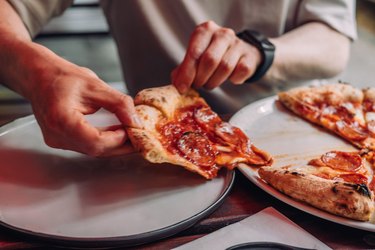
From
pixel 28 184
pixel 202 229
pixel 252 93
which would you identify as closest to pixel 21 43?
pixel 28 184

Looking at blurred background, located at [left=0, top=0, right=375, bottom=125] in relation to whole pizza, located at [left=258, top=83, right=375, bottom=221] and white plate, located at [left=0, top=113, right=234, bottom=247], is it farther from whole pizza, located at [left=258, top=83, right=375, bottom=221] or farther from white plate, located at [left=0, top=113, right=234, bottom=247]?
white plate, located at [left=0, top=113, right=234, bottom=247]

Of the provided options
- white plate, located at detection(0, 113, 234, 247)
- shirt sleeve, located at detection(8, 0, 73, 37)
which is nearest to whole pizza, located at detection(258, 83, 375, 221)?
white plate, located at detection(0, 113, 234, 247)

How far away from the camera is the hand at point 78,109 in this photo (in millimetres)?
646

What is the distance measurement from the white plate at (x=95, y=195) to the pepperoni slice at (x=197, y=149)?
26 mm

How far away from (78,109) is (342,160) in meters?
0.44

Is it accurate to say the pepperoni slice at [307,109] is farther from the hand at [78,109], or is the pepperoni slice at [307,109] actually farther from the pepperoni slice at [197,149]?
A: the hand at [78,109]

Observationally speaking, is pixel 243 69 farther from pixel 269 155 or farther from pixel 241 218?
pixel 241 218

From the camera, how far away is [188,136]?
0.78 meters

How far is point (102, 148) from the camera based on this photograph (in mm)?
662

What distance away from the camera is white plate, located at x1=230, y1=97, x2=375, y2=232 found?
833 mm

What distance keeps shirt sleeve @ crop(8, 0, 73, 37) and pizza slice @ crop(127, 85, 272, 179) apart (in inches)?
14.2

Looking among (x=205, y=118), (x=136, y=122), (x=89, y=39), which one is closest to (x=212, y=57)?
→ (x=205, y=118)

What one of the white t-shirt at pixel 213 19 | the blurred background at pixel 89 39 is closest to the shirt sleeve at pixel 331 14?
the white t-shirt at pixel 213 19

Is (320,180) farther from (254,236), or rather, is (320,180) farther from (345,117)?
(345,117)
